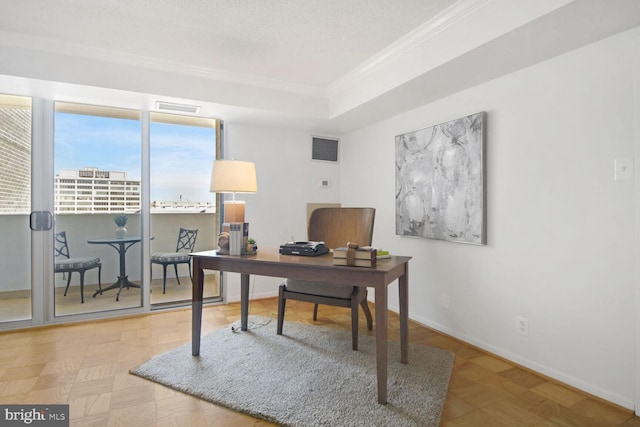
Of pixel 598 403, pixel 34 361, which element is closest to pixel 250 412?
pixel 34 361

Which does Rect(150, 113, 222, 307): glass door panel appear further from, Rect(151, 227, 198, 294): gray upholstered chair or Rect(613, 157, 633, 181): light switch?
Rect(613, 157, 633, 181): light switch

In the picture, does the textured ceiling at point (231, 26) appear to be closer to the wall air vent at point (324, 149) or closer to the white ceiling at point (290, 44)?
the white ceiling at point (290, 44)

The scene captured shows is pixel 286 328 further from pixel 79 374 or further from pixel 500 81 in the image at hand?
pixel 500 81

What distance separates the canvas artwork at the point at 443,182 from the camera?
272cm

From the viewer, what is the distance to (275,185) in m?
4.31

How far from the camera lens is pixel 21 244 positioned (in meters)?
3.20

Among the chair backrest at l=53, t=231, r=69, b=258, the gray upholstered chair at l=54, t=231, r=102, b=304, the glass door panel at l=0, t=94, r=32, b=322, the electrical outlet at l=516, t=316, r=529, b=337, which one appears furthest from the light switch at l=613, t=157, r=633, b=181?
the glass door panel at l=0, t=94, r=32, b=322

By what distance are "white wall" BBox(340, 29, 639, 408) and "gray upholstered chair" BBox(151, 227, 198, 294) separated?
2741 mm

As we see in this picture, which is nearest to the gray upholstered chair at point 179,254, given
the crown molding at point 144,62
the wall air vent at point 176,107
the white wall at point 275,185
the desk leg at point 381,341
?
the white wall at point 275,185

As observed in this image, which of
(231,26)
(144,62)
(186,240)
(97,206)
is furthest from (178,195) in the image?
(231,26)

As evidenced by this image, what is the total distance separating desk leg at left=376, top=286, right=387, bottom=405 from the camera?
187 cm

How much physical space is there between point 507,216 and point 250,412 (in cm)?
217

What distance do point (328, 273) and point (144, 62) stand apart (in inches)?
102

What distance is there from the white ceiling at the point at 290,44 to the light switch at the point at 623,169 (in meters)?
0.73
